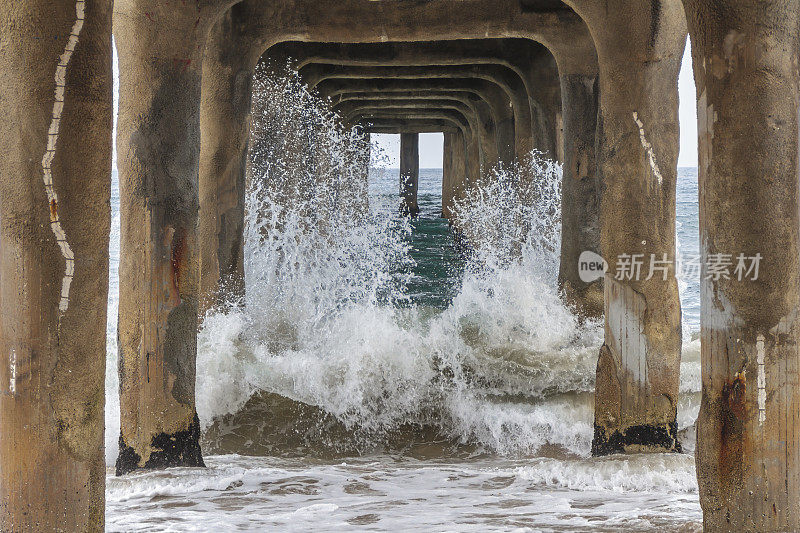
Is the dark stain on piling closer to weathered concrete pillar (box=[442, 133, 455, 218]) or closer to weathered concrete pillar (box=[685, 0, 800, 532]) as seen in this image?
weathered concrete pillar (box=[685, 0, 800, 532])

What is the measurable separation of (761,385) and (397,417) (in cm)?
406

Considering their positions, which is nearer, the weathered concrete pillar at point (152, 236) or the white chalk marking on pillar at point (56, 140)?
the white chalk marking on pillar at point (56, 140)

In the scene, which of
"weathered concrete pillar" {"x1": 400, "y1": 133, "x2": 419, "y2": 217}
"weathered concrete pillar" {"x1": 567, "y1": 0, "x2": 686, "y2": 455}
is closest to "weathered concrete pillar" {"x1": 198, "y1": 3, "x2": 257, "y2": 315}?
"weathered concrete pillar" {"x1": 567, "y1": 0, "x2": 686, "y2": 455}

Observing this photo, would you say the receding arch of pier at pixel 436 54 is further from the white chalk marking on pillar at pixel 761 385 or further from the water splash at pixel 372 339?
the white chalk marking on pillar at pixel 761 385

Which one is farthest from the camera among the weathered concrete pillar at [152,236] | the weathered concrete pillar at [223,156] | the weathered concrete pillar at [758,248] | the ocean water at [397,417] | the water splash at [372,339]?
the weathered concrete pillar at [223,156]

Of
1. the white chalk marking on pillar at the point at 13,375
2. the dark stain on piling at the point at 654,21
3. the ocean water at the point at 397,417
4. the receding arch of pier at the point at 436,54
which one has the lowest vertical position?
the ocean water at the point at 397,417

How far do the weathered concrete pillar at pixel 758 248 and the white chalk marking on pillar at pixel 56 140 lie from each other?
95.1 inches

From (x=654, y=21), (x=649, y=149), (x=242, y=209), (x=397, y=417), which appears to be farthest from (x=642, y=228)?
(x=242, y=209)

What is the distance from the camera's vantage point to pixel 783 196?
3053mm

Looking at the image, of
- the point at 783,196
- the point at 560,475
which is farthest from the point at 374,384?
the point at 783,196

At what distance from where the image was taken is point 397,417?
6.78 m

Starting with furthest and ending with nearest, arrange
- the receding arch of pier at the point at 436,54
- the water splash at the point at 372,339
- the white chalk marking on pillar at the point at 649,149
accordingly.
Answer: the receding arch of pier at the point at 436,54 → the water splash at the point at 372,339 → the white chalk marking on pillar at the point at 649,149

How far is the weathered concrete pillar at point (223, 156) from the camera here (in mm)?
7398

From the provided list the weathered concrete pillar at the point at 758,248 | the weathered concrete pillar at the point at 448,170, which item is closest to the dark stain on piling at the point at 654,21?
the weathered concrete pillar at the point at 758,248
